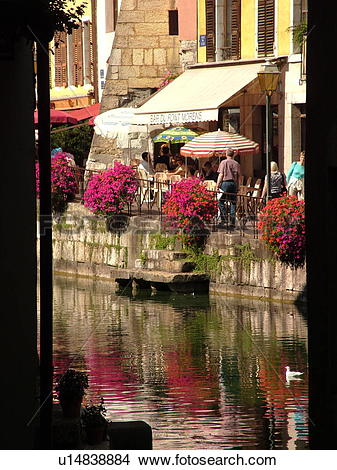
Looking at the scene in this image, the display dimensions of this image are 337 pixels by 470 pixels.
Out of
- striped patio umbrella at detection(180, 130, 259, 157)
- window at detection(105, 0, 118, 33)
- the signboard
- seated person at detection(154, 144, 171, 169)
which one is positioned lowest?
seated person at detection(154, 144, 171, 169)

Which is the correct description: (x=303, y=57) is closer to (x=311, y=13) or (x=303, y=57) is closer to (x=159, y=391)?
(x=159, y=391)

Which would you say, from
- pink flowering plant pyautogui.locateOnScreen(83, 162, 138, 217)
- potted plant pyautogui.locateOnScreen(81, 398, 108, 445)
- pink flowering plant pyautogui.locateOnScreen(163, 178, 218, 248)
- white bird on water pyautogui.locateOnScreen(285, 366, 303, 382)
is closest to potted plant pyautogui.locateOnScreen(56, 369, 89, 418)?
potted plant pyautogui.locateOnScreen(81, 398, 108, 445)

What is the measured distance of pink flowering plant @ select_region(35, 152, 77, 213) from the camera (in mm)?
31266

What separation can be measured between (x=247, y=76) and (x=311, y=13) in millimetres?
21090

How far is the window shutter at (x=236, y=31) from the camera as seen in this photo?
34.6 meters

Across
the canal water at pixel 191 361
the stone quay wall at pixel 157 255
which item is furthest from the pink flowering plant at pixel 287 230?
the canal water at pixel 191 361

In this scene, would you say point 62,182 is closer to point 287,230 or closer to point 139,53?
point 287,230

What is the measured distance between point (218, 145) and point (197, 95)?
14.8 ft

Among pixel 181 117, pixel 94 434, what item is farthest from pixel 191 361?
pixel 181 117

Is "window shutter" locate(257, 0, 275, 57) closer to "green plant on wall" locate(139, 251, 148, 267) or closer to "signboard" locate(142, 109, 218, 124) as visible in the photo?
"signboard" locate(142, 109, 218, 124)

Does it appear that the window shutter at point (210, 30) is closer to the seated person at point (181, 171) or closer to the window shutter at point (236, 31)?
the window shutter at point (236, 31)

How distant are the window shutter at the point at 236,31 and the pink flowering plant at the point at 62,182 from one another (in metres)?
5.38

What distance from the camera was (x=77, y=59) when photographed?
4794cm

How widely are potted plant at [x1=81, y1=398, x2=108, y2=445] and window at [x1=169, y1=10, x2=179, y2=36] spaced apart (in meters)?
29.3
